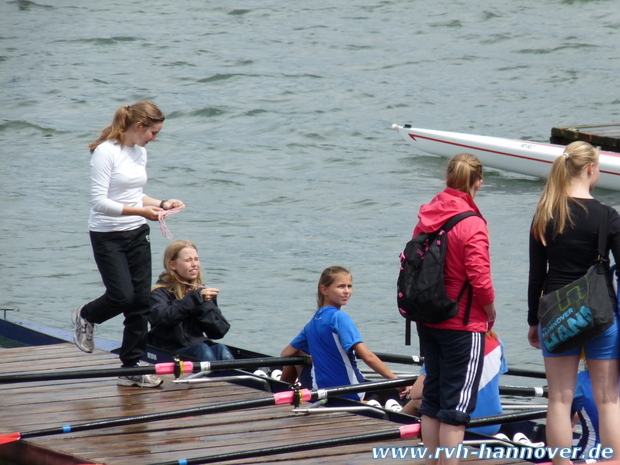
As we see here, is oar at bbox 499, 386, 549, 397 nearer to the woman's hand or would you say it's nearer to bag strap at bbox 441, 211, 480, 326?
the woman's hand

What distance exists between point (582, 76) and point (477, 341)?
1887 cm

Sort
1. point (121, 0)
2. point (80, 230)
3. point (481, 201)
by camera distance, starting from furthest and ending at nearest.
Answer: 1. point (121, 0)
2. point (481, 201)
3. point (80, 230)

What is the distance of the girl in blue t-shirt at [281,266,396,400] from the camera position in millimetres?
5125

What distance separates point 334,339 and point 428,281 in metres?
1.55

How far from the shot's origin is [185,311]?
5844 millimetres

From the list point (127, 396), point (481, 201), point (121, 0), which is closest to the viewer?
point (127, 396)

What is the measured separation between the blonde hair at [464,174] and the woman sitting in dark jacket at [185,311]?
7.73ft

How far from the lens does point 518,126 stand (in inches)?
746

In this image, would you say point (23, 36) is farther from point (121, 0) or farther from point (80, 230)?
point (80, 230)

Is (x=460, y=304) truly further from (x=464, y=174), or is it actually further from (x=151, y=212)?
(x=151, y=212)

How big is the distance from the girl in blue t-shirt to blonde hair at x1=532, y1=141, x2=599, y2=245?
5.14 ft

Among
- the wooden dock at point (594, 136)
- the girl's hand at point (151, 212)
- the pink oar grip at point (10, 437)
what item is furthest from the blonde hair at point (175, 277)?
the wooden dock at point (594, 136)

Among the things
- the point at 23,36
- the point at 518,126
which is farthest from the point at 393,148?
the point at 23,36

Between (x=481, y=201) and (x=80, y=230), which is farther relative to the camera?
(x=481, y=201)
